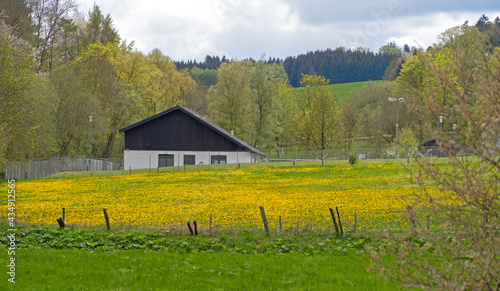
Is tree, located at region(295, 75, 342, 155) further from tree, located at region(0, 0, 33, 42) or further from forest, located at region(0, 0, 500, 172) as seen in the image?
tree, located at region(0, 0, 33, 42)

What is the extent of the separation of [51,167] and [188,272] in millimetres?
44185

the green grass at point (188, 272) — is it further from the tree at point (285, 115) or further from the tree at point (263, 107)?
the tree at point (285, 115)

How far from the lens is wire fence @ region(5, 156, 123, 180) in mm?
45569

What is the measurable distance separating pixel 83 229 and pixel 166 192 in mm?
14367

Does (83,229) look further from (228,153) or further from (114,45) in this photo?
(114,45)

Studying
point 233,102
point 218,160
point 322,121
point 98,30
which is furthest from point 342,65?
point 218,160

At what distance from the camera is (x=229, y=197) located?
27734 mm

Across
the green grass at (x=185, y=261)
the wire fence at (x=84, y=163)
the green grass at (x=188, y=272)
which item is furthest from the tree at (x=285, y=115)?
the green grass at (x=188, y=272)

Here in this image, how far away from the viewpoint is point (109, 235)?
15742 mm

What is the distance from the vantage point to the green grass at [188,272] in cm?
1026

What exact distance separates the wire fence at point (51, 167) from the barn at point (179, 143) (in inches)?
211

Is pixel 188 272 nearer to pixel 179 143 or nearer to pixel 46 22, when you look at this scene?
pixel 179 143

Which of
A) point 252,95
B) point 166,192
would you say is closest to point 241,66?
point 252,95

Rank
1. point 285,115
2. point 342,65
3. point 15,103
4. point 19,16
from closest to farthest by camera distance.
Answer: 1. point 15,103
2. point 19,16
3. point 285,115
4. point 342,65
